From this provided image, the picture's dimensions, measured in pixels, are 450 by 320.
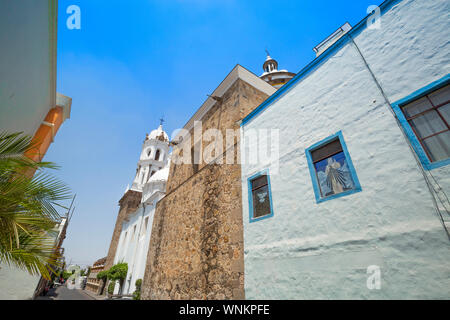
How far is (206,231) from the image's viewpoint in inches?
279

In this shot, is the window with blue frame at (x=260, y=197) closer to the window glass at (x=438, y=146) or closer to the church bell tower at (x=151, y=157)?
the window glass at (x=438, y=146)

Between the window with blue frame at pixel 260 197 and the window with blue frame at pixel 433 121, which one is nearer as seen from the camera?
the window with blue frame at pixel 433 121

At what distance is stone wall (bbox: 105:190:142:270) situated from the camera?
83.4 feet

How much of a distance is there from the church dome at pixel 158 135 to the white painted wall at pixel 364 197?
32.0 metres

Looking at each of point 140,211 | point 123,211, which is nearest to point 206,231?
point 140,211

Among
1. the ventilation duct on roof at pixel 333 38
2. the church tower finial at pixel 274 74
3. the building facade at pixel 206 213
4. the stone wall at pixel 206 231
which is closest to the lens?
the stone wall at pixel 206 231

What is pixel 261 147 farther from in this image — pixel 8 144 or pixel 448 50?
pixel 8 144

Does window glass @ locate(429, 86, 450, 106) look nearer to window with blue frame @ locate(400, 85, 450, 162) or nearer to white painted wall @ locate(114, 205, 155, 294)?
window with blue frame @ locate(400, 85, 450, 162)

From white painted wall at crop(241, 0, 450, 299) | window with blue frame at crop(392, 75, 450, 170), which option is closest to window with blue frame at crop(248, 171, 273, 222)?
white painted wall at crop(241, 0, 450, 299)

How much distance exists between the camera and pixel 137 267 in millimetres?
16219

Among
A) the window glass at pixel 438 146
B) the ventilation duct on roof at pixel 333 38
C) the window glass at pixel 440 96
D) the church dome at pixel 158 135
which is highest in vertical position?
the church dome at pixel 158 135

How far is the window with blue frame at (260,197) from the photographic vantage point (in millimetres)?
5332

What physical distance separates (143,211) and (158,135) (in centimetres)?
1804

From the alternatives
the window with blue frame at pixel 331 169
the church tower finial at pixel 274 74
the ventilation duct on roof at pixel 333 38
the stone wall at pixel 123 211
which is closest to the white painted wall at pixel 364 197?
the window with blue frame at pixel 331 169
